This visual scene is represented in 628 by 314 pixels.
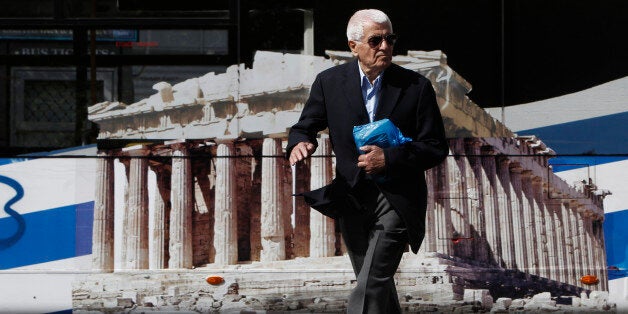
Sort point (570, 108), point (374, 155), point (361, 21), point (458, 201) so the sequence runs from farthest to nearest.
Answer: point (458, 201)
point (570, 108)
point (361, 21)
point (374, 155)

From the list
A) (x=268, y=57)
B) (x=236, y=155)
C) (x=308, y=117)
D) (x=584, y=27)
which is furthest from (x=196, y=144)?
(x=584, y=27)

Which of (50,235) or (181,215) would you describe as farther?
(181,215)

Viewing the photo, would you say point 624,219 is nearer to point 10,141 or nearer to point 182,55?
point 182,55

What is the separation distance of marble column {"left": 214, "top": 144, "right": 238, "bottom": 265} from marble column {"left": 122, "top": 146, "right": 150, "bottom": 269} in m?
0.42

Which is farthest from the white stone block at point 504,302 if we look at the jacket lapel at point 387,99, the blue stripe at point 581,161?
the jacket lapel at point 387,99

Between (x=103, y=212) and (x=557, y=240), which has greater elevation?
(x=103, y=212)

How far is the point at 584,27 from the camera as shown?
6148mm

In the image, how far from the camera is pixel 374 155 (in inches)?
169

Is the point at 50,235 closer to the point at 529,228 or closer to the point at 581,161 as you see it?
the point at 529,228

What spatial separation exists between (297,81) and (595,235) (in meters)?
1.98

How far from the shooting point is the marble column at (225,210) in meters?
6.23

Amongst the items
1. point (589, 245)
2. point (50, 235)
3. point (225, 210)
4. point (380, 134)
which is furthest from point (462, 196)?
point (50, 235)

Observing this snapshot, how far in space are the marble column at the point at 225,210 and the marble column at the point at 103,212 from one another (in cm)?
63

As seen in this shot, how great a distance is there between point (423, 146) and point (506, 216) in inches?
80.7
